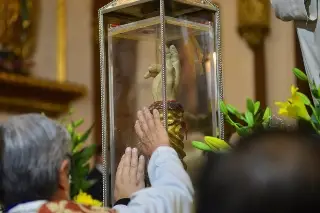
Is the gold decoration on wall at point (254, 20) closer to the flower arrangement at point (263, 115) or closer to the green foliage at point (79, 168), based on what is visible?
the green foliage at point (79, 168)

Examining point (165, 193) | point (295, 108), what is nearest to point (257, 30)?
point (295, 108)

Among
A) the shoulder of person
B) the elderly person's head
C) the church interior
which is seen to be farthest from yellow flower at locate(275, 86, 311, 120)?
the church interior

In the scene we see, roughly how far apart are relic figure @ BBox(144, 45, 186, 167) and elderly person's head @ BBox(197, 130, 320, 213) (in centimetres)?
133

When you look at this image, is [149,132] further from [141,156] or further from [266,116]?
[266,116]

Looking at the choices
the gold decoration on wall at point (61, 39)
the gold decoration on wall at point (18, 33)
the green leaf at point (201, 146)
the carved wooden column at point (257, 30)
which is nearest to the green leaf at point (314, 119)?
the green leaf at point (201, 146)

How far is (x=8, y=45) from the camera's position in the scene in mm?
5395

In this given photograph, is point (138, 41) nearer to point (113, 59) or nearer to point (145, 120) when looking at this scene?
point (113, 59)

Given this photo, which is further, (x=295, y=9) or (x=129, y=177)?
(x=295, y=9)

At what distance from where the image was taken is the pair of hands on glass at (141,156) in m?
2.11

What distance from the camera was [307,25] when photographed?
8.00ft

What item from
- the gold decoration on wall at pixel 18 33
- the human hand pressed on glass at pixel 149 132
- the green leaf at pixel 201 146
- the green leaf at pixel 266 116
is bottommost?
the green leaf at pixel 201 146

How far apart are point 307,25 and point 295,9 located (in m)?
0.08

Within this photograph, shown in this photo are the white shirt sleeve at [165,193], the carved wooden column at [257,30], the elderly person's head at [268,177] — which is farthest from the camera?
the carved wooden column at [257,30]

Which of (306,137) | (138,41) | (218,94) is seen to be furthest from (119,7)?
(306,137)
